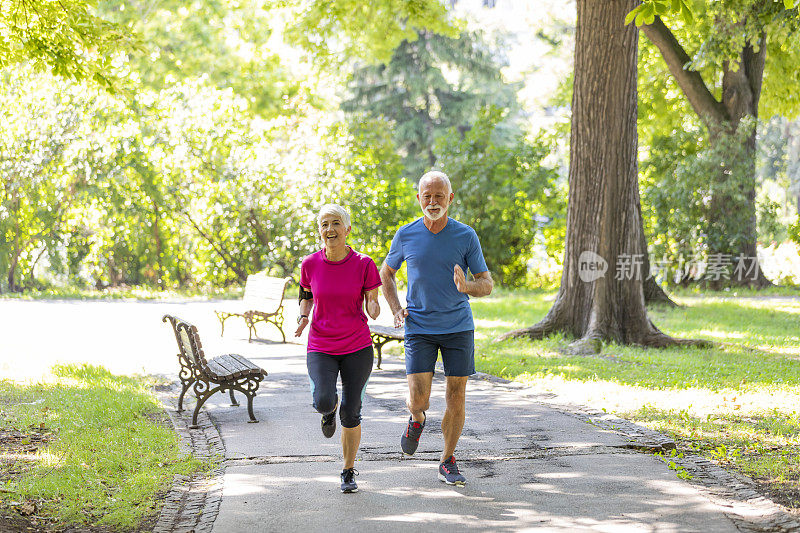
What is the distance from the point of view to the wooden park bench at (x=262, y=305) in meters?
13.5

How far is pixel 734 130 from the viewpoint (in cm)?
1967

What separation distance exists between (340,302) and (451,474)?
52.5 inches

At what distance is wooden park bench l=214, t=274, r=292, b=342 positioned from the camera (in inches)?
533

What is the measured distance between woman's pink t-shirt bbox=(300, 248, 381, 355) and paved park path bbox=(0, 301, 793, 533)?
0.95 meters

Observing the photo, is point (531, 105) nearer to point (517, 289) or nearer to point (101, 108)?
point (517, 289)

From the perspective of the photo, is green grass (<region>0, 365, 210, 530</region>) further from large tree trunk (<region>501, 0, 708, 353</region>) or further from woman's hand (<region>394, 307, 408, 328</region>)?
large tree trunk (<region>501, 0, 708, 353</region>)

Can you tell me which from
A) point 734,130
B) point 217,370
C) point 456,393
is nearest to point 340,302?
point 456,393

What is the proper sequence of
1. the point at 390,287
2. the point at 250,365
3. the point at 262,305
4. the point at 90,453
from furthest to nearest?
the point at 262,305 < the point at 250,365 < the point at 90,453 < the point at 390,287

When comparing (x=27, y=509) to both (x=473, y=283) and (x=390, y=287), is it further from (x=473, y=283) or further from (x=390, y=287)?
(x=473, y=283)

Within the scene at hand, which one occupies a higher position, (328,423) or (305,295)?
(305,295)

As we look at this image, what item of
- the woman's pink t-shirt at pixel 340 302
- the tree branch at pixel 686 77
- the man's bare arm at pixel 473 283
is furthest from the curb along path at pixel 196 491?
the tree branch at pixel 686 77

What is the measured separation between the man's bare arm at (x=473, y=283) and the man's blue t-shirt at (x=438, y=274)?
0.17 feet

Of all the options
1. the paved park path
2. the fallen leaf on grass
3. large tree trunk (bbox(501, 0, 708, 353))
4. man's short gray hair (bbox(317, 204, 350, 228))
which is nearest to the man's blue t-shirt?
man's short gray hair (bbox(317, 204, 350, 228))

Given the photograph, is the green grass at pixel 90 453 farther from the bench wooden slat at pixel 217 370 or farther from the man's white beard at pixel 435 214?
the man's white beard at pixel 435 214
